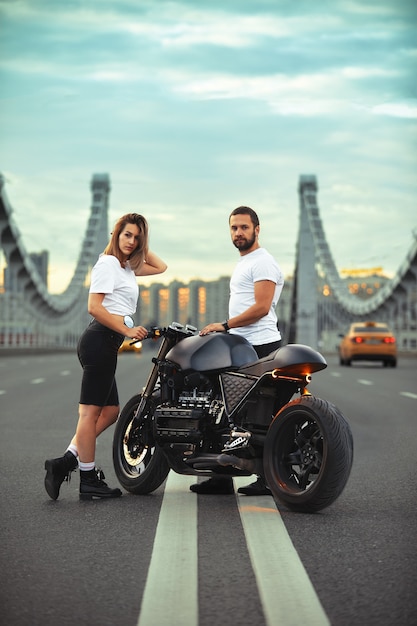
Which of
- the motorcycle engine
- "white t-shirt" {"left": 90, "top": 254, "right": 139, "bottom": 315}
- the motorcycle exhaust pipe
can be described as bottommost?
the motorcycle exhaust pipe

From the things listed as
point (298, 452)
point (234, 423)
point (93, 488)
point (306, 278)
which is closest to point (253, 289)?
point (234, 423)

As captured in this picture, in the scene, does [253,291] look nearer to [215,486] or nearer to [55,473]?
[215,486]

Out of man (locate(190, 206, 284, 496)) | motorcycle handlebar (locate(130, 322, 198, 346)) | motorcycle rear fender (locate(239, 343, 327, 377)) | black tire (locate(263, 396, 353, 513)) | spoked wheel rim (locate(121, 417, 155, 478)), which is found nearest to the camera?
black tire (locate(263, 396, 353, 513))

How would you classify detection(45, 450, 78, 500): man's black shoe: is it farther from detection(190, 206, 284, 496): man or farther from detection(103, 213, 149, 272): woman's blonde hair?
detection(103, 213, 149, 272): woman's blonde hair

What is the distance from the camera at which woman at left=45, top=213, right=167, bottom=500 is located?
6406 mm

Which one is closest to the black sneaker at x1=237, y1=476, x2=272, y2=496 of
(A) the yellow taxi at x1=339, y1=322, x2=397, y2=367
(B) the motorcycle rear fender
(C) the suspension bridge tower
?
(B) the motorcycle rear fender

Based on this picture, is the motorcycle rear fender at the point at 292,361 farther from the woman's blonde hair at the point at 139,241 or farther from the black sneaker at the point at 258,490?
the woman's blonde hair at the point at 139,241

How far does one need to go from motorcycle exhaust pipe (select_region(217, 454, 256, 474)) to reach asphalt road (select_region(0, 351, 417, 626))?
232mm

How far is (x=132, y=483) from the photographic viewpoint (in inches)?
260

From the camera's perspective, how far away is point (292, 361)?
5828 millimetres

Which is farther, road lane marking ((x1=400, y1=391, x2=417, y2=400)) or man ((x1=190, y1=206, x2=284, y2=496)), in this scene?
road lane marking ((x1=400, y1=391, x2=417, y2=400))

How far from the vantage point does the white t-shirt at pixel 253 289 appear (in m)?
6.41

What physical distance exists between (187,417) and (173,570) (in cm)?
188

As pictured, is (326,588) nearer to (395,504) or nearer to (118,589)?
(118,589)
